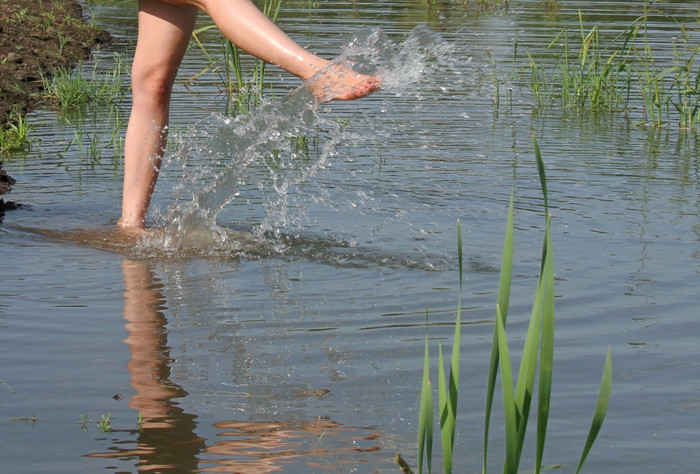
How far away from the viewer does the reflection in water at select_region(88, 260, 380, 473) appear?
7.78 feet

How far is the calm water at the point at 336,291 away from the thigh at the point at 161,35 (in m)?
0.43

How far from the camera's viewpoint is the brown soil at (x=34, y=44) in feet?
26.0

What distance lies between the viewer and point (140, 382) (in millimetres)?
2836

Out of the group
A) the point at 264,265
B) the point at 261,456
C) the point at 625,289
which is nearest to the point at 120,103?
the point at 264,265

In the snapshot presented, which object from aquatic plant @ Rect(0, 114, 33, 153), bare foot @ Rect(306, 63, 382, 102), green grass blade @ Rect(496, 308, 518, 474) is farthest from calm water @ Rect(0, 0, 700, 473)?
green grass blade @ Rect(496, 308, 518, 474)

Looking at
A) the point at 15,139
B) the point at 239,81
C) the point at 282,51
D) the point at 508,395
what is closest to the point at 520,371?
the point at 508,395

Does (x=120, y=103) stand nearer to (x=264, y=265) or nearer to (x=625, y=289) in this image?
(x=264, y=265)

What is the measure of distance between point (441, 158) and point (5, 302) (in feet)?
9.55

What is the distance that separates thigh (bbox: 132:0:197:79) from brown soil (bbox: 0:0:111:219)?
2.76m

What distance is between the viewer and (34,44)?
10070mm

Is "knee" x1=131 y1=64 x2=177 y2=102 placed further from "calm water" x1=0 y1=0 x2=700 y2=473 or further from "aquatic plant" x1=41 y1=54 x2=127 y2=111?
"aquatic plant" x1=41 y1=54 x2=127 y2=111

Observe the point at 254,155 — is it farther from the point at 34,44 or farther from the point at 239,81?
the point at 34,44

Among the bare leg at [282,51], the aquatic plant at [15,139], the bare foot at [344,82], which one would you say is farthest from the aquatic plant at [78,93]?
the bare foot at [344,82]

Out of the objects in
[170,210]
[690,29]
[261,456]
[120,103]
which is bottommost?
[261,456]
